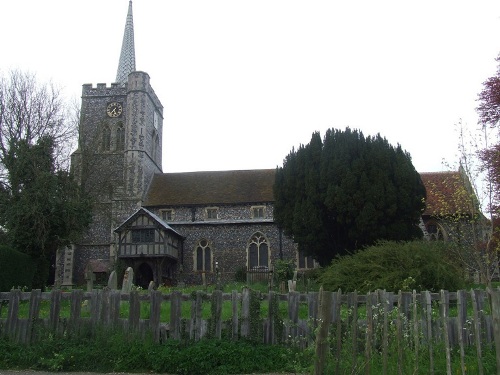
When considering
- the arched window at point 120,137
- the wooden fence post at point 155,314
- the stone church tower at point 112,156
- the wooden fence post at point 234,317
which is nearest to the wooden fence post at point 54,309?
the wooden fence post at point 155,314

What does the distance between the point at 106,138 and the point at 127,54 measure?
31.3 ft

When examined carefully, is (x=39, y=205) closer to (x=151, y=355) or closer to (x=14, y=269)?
(x=14, y=269)

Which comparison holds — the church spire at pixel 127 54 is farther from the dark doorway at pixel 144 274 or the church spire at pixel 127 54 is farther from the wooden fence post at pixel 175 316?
the wooden fence post at pixel 175 316

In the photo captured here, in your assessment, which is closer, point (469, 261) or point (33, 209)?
point (33, 209)

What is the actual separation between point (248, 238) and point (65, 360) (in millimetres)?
22358

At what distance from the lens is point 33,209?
1888 cm

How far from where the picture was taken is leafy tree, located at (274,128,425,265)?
74.2ft

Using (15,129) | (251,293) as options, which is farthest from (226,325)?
(15,129)

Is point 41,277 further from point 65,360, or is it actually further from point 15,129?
point 65,360

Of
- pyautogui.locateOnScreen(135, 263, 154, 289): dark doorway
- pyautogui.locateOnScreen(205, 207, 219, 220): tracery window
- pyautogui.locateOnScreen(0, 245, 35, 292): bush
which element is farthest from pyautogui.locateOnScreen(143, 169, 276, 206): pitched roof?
pyautogui.locateOnScreen(0, 245, 35, 292): bush

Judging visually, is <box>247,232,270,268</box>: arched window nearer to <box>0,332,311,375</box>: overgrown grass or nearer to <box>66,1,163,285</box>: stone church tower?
<box>66,1,163,285</box>: stone church tower

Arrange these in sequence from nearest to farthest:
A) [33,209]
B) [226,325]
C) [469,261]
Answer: [226,325], [33,209], [469,261]

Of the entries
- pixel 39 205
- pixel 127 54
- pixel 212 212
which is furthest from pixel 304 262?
pixel 127 54

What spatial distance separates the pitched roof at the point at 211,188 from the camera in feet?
104
